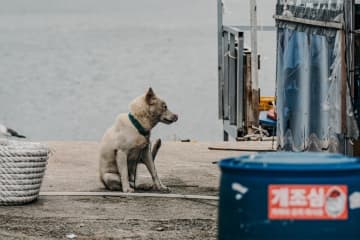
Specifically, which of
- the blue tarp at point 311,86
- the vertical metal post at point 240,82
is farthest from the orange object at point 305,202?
the vertical metal post at point 240,82

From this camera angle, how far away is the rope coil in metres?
8.43

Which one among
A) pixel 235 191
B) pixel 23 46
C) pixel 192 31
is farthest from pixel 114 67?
pixel 235 191

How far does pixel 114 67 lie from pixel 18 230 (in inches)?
1441

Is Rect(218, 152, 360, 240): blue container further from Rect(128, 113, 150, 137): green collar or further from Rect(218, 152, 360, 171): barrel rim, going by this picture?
Rect(128, 113, 150, 137): green collar

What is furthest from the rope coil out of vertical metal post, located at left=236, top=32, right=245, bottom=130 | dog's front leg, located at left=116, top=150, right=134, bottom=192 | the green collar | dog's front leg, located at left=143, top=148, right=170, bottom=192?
vertical metal post, located at left=236, top=32, right=245, bottom=130

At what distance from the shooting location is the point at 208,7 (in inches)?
3000

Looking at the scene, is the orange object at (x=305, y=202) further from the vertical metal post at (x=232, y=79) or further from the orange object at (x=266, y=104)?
the orange object at (x=266, y=104)

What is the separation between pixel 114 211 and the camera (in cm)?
837

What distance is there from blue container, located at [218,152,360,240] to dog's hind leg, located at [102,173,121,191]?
205 inches

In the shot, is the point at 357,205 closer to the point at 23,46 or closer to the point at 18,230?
the point at 18,230

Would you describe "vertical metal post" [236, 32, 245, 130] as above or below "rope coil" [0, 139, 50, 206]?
below

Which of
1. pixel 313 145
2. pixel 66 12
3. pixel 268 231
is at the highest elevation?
pixel 268 231

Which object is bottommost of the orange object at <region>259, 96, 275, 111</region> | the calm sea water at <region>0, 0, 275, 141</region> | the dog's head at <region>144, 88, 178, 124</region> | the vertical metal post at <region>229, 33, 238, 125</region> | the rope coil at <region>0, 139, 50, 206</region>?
the calm sea water at <region>0, 0, 275, 141</region>

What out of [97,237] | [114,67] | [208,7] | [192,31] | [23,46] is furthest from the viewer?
[208,7]
